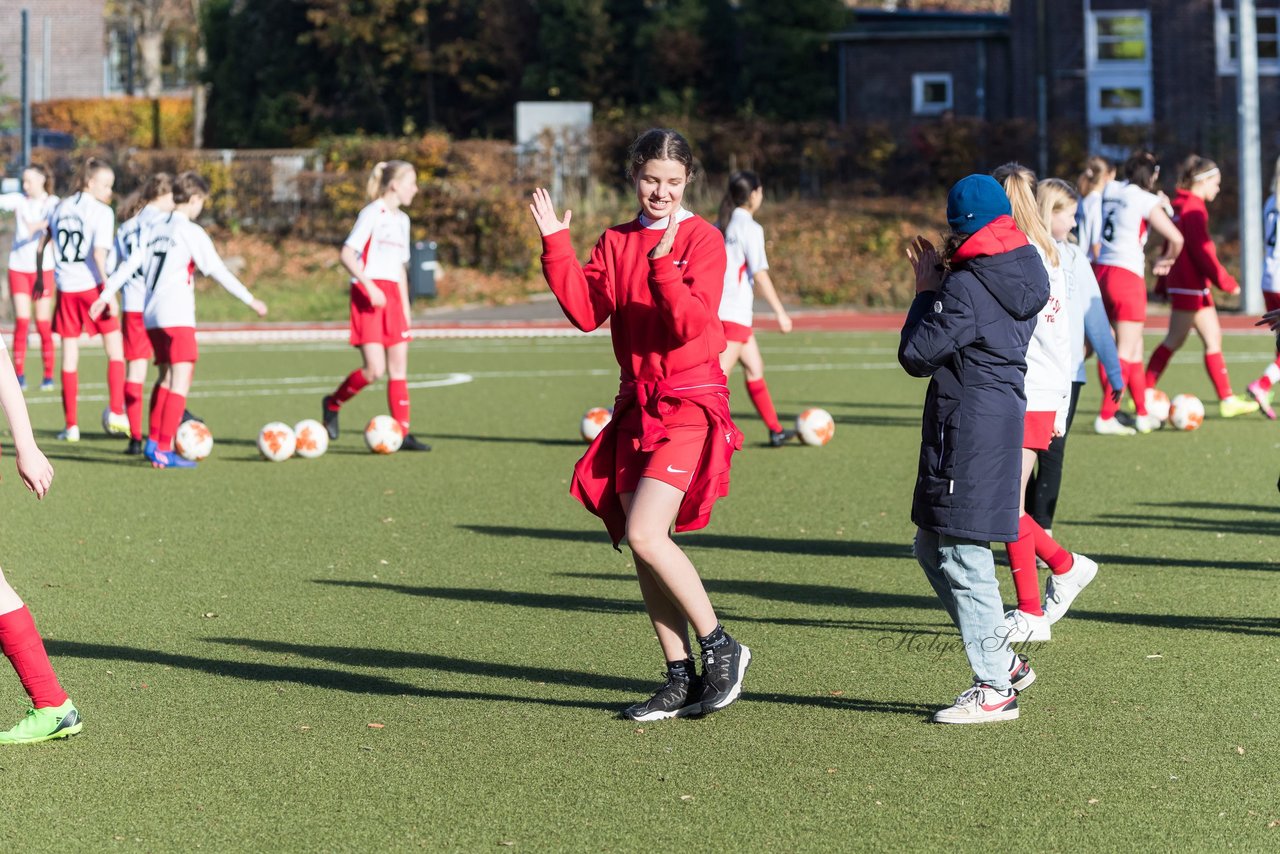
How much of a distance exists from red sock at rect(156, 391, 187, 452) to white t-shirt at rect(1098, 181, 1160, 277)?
6721 mm

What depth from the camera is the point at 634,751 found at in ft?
17.8

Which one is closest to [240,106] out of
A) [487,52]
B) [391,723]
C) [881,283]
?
[487,52]

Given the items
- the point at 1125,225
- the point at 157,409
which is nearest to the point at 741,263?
the point at 1125,225

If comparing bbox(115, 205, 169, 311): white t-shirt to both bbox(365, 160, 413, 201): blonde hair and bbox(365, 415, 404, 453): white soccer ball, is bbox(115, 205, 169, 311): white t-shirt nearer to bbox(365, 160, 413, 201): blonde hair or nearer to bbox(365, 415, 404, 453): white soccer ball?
bbox(365, 160, 413, 201): blonde hair

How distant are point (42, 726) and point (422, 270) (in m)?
25.8

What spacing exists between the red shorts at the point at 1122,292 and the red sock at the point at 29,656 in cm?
943

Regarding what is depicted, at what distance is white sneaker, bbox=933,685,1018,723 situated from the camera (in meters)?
5.66

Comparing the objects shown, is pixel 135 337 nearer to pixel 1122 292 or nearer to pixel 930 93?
pixel 1122 292

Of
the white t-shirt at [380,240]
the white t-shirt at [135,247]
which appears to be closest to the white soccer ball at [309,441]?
the white t-shirt at [380,240]

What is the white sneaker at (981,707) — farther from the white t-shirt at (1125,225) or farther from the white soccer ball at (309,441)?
the white t-shirt at (1125,225)

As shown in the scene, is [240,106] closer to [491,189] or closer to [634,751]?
[491,189]

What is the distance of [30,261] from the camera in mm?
17484

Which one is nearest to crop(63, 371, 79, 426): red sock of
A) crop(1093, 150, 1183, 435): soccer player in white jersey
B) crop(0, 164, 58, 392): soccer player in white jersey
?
crop(0, 164, 58, 392): soccer player in white jersey

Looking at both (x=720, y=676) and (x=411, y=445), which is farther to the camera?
(x=411, y=445)
